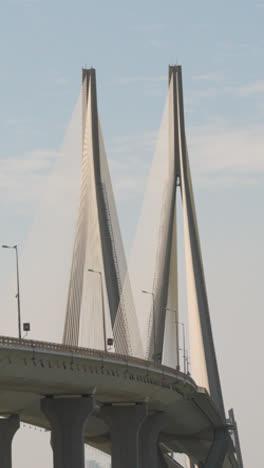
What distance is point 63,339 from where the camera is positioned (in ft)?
242

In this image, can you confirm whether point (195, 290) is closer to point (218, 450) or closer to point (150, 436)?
point (150, 436)

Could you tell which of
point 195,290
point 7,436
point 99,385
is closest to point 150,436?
point 195,290

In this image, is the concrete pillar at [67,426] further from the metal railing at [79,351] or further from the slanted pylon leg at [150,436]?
the slanted pylon leg at [150,436]

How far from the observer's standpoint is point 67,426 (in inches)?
2844

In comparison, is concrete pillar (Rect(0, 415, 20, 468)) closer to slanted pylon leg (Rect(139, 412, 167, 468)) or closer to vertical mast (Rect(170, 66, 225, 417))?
slanted pylon leg (Rect(139, 412, 167, 468))

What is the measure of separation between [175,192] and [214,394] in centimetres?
1434

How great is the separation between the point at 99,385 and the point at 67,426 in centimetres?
270

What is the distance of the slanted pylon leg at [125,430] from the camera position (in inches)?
3223

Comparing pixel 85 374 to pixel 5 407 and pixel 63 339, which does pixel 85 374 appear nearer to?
pixel 63 339

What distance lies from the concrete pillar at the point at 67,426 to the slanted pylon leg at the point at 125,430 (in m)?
9.33

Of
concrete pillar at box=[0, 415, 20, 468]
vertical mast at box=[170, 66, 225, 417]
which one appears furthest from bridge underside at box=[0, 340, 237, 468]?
vertical mast at box=[170, 66, 225, 417]

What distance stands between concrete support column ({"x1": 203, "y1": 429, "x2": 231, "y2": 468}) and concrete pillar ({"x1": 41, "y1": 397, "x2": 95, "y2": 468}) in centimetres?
3019

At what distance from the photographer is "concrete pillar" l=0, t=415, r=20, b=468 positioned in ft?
270

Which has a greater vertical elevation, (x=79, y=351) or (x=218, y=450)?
(x=218, y=450)
